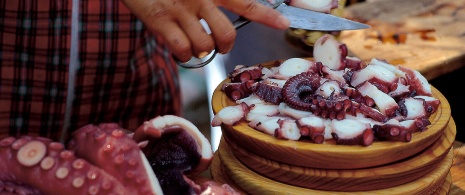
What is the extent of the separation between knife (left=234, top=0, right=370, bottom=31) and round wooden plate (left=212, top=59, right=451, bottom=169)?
0.26 metres

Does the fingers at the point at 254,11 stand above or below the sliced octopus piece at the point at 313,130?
above

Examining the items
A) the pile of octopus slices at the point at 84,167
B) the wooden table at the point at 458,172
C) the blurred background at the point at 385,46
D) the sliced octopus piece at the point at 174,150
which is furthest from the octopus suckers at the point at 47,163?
the blurred background at the point at 385,46

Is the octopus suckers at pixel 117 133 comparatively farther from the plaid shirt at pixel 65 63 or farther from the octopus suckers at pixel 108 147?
the plaid shirt at pixel 65 63

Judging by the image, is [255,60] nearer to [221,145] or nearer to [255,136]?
[221,145]

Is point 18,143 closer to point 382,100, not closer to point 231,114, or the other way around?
point 231,114

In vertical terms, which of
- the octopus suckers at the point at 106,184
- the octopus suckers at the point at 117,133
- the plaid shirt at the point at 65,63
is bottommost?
the plaid shirt at the point at 65,63

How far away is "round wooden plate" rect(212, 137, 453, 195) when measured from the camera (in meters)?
1.17

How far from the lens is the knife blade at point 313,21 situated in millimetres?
1284

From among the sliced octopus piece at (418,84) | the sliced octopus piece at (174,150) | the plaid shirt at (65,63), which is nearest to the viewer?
the sliced octopus piece at (174,150)

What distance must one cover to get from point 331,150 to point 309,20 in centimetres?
33

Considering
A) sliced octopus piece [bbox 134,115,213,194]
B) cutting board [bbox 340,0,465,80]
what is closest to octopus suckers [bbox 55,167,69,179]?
sliced octopus piece [bbox 134,115,213,194]

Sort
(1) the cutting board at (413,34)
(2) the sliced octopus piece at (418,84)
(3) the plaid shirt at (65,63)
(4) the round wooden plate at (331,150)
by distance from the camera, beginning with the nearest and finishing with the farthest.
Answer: (4) the round wooden plate at (331,150)
(2) the sliced octopus piece at (418,84)
(3) the plaid shirt at (65,63)
(1) the cutting board at (413,34)

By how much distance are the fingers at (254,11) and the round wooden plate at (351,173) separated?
279mm

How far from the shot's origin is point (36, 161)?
854 millimetres
